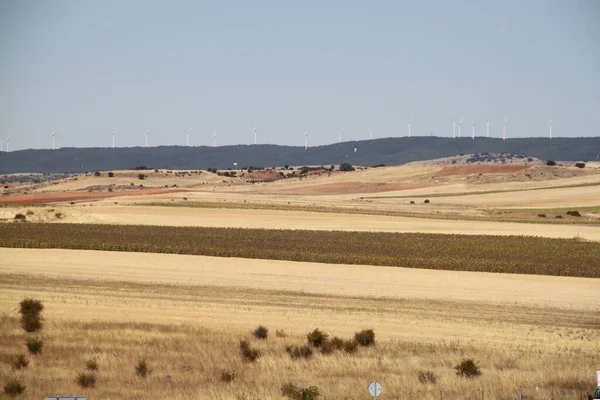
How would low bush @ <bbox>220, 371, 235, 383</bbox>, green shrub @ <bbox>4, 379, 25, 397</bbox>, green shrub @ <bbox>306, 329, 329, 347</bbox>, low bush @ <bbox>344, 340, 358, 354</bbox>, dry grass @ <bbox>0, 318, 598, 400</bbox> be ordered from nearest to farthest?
green shrub @ <bbox>4, 379, 25, 397</bbox>, dry grass @ <bbox>0, 318, 598, 400</bbox>, low bush @ <bbox>220, 371, 235, 383</bbox>, low bush @ <bbox>344, 340, 358, 354</bbox>, green shrub @ <bbox>306, 329, 329, 347</bbox>

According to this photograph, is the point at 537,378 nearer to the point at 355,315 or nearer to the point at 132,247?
the point at 355,315

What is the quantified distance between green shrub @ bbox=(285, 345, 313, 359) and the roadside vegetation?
2731cm

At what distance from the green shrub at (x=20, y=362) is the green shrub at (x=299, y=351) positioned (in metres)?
8.37

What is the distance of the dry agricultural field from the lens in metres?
28.1

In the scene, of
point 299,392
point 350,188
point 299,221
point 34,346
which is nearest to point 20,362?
point 34,346

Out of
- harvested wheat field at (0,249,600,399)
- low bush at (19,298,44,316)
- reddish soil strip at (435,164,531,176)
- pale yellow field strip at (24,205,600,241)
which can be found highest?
reddish soil strip at (435,164,531,176)

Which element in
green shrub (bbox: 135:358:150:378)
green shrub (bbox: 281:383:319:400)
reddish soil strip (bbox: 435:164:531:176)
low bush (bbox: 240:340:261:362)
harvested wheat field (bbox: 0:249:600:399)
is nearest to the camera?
green shrub (bbox: 281:383:319:400)

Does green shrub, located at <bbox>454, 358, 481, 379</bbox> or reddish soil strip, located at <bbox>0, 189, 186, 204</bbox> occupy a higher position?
green shrub, located at <bbox>454, 358, 481, 379</bbox>

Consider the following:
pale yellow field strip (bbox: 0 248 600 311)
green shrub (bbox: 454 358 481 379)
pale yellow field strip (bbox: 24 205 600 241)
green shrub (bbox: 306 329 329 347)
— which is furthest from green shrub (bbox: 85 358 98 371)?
pale yellow field strip (bbox: 24 205 600 241)

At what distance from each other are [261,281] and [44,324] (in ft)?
55.4

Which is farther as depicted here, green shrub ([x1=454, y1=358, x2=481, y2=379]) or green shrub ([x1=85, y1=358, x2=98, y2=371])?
green shrub ([x1=85, y1=358, x2=98, y2=371])

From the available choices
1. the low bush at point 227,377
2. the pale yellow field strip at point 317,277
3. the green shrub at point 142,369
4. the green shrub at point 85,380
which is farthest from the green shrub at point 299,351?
the pale yellow field strip at point 317,277

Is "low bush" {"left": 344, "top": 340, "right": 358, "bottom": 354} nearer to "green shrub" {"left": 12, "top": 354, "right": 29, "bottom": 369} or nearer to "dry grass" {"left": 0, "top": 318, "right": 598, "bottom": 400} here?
"dry grass" {"left": 0, "top": 318, "right": 598, "bottom": 400}

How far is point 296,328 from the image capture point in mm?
35938
